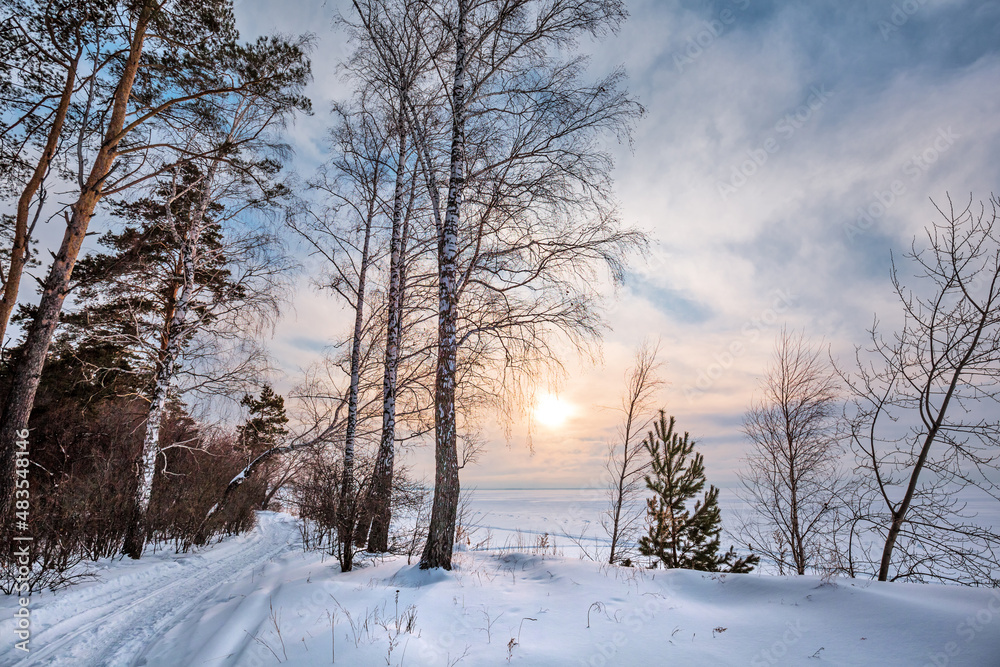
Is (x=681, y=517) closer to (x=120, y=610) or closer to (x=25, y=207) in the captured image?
(x=120, y=610)

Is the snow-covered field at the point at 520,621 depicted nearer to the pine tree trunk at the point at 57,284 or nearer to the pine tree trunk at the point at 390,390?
the pine tree trunk at the point at 390,390

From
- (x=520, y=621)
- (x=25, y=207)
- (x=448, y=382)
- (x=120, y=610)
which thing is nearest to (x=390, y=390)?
(x=448, y=382)

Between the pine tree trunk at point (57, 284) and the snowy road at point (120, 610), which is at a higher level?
the pine tree trunk at point (57, 284)

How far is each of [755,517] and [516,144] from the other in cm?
1595

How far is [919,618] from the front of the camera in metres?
3.62

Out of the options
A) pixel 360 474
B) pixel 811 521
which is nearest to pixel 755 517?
pixel 811 521

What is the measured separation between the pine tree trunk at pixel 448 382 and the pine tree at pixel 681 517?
6020 mm

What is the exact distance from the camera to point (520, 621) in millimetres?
4195

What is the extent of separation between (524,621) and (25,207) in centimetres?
1058

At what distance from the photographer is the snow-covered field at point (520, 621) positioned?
3.40 metres

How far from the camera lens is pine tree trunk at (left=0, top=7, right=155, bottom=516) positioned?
641 cm

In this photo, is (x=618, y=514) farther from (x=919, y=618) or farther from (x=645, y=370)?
(x=919, y=618)

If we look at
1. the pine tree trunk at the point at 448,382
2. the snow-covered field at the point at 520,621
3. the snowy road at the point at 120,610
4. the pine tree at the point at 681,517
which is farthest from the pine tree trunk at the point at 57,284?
the pine tree at the point at 681,517

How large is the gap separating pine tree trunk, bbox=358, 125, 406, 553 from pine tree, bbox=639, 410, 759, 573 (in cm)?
616
